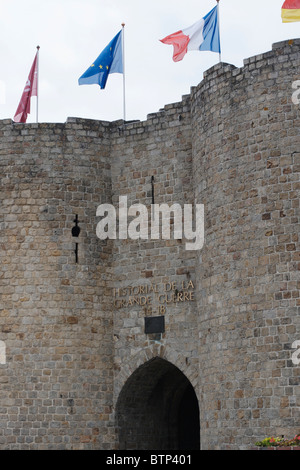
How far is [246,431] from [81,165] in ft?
23.0

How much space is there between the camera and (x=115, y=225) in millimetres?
20703

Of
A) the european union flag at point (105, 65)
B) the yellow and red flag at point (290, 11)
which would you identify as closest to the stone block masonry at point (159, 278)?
the yellow and red flag at point (290, 11)

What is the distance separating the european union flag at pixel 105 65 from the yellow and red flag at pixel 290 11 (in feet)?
16.2

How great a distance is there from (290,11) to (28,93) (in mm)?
7045

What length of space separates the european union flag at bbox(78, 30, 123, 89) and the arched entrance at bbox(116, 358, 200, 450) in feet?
20.7

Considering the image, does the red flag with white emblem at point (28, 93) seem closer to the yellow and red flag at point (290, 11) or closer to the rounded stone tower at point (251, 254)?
the rounded stone tower at point (251, 254)

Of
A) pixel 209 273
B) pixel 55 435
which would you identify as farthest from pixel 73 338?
pixel 209 273

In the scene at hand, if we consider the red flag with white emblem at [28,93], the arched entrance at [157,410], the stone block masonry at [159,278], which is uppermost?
the red flag with white emblem at [28,93]

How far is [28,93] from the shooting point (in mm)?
22297

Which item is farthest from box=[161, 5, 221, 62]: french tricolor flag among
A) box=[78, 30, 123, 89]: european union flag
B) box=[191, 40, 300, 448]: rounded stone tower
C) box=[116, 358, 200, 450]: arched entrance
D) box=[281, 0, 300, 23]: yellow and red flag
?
box=[116, 358, 200, 450]: arched entrance

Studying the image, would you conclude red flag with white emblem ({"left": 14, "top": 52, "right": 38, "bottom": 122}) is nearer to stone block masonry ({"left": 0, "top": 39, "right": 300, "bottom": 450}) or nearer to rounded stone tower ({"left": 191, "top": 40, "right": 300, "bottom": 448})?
stone block masonry ({"left": 0, "top": 39, "right": 300, "bottom": 450})

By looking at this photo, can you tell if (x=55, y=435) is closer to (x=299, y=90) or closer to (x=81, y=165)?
(x=81, y=165)

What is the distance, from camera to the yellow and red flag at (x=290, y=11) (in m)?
17.8

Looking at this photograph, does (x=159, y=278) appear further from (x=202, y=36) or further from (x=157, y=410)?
(x=202, y=36)
